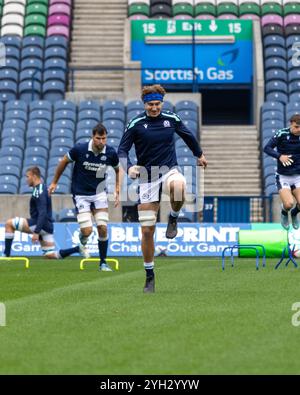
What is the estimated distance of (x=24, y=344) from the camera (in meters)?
7.00

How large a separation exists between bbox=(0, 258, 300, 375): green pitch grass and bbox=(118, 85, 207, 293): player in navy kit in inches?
28.2

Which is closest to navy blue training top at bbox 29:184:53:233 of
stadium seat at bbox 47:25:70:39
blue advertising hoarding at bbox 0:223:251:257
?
blue advertising hoarding at bbox 0:223:251:257

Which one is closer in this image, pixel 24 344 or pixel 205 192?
pixel 24 344

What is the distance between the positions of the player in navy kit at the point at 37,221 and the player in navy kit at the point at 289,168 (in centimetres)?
456

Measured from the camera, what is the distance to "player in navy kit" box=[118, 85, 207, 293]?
11.6 meters

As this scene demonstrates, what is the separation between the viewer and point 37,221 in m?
21.2

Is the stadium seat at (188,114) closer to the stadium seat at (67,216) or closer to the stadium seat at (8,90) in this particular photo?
the stadium seat at (8,90)

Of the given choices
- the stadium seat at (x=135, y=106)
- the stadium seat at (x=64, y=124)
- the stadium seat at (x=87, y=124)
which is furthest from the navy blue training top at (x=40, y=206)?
the stadium seat at (x=135, y=106)

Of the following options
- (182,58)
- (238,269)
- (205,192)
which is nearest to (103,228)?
(238,269)

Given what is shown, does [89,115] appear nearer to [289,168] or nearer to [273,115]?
[273,115]

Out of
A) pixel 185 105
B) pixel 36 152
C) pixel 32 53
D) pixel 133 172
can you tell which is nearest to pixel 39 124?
pixel 36 152

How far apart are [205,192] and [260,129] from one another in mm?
3502

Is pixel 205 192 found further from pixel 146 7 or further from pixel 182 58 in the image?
pixel 146 7

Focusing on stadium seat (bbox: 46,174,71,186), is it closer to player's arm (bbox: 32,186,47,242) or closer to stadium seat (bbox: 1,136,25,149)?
stadium seat (bbox: 1,136,25,149)
